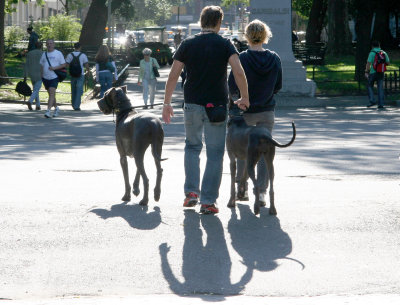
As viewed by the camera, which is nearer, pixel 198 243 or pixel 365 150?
pixel 198 243

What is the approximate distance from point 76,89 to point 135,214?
15.8 meters

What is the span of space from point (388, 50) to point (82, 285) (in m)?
58.3

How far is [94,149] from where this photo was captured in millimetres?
14375

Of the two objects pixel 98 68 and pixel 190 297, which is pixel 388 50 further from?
pixel 190 297

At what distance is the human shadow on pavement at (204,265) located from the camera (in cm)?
574

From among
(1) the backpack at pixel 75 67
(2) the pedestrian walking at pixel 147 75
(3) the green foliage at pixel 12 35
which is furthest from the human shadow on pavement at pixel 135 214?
(3) the green foliage at pixel 12 35

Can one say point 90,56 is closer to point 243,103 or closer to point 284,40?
point 284,40

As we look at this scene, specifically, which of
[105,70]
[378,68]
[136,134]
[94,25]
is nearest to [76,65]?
[105,70]

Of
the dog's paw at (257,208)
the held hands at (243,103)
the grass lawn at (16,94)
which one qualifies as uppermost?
the held hands at (243,103)

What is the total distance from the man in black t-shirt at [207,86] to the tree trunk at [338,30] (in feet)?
139

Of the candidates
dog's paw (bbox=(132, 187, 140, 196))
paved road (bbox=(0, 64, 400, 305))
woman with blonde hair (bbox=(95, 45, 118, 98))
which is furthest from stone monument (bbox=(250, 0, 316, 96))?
dog's paw (bbox=(132, 187, 140, 196))

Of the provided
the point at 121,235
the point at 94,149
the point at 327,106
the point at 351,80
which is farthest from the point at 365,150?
the point at 351,80

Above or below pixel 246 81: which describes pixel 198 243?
below

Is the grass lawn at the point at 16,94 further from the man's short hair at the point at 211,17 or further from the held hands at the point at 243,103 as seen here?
the held hands at the point at 243,103
